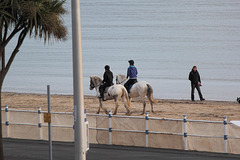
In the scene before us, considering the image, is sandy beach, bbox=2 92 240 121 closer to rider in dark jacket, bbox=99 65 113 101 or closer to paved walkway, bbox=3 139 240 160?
rider in dark jacket, bbox=99 65 113 101

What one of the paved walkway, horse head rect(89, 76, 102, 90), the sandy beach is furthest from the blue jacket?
the paved walkway

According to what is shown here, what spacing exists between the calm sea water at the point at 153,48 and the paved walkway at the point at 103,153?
35.0 meters

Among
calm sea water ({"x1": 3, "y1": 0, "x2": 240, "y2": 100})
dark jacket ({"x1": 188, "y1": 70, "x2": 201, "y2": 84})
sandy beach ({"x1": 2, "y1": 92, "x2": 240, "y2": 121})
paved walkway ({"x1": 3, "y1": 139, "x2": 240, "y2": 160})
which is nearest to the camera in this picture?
paved walkway ({"x1": 3, "y1": 139, "x2": 240, "y2": 160})

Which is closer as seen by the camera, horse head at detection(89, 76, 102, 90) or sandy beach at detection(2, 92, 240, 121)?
horse head at detection(89, 76, 102, 90)

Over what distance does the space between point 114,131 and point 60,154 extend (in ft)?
7.95

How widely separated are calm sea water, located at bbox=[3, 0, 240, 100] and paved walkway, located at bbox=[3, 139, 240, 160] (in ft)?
115

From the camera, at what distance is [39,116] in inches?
925

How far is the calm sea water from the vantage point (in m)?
74.1

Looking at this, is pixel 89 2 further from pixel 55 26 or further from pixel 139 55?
pixel 55 26

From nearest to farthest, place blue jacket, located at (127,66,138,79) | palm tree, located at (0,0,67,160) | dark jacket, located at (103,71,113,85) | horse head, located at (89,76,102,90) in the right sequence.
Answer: palm tree, located at (0,0,67,160) < dark jacket, located at (103,71,113,85) < blue jacket, located at (127,66,138,79) < horse head, located at (89,76,102,90)

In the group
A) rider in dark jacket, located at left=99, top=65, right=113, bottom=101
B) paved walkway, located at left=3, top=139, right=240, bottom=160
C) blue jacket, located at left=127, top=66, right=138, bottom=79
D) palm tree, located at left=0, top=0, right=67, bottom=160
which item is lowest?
paved walkway, located at left=3, top=139, right=240, bottom=160

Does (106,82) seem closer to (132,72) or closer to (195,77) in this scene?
(132,72)

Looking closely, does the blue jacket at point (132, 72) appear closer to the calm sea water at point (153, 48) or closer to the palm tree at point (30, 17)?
the palm tree at point (30, 17)

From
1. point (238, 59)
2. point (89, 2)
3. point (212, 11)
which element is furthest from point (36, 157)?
point (89, 2)
